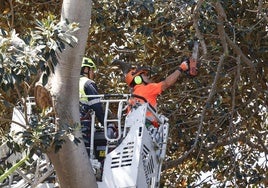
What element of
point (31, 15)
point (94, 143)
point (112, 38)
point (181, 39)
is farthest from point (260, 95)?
point (94, 143)

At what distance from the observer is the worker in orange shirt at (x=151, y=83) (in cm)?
820

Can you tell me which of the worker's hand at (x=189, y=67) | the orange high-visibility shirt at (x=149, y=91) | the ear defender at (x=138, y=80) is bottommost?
the orange high-visibility shirt at (x=149, y=91)

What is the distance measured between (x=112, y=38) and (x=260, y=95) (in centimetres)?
202

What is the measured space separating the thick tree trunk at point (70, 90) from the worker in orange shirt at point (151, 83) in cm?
168

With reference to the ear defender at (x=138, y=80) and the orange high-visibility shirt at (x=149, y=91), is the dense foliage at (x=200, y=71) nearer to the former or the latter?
the ear defender at (x=138, y=80)

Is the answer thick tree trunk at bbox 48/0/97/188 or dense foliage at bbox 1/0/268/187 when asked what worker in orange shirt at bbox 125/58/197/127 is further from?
thick tree trunk at bbox 48/0/97/188

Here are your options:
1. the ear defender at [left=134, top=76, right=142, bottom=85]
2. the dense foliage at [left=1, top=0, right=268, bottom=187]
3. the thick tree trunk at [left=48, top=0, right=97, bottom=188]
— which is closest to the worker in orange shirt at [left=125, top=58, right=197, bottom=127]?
the ear defender at [left=134, top=76, right=142, bottom=85]

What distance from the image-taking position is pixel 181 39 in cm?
1042

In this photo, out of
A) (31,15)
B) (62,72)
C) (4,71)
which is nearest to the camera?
(4,71)

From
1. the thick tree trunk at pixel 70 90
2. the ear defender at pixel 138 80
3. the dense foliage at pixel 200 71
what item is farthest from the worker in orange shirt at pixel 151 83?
the thick tree trunk at pixel 70 90

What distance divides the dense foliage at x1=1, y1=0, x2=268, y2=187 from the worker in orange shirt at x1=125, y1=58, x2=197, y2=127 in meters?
1.11

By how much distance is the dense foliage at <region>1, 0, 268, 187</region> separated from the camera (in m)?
9.88

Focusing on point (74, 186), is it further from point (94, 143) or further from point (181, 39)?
point (181, 39)

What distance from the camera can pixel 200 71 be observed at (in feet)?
34.6
